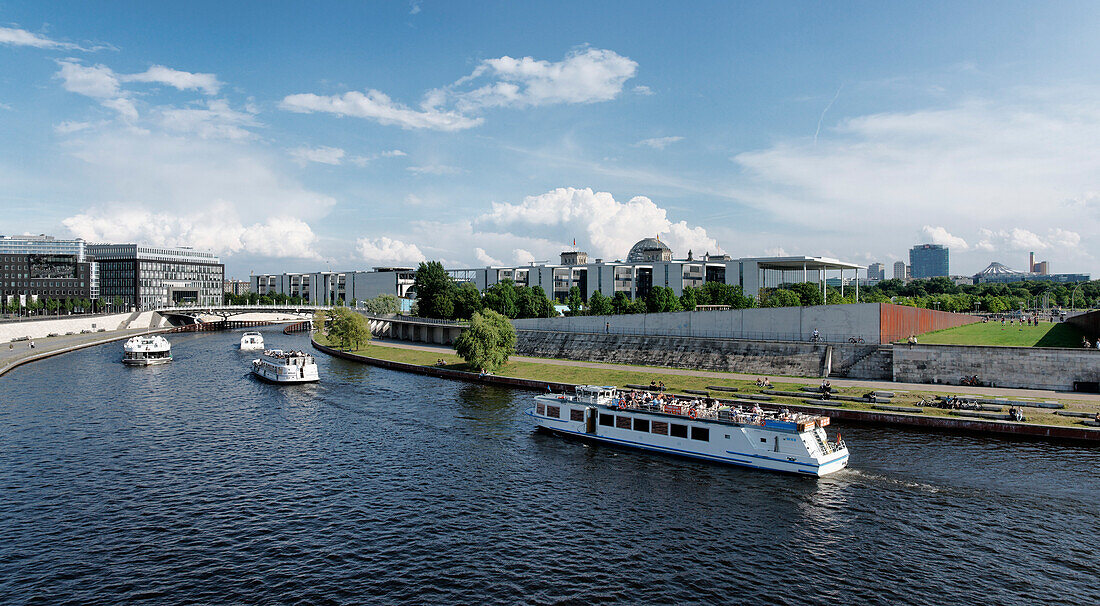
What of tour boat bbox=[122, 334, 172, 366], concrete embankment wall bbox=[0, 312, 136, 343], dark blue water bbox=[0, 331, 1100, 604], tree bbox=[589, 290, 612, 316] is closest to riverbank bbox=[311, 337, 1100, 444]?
dark blue water bbox=[0, 331, 1100, 604]

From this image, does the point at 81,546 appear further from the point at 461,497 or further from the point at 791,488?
the point at 791,488

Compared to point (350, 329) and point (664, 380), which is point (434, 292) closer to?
point (350, 329)

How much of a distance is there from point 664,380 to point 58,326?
520 ft

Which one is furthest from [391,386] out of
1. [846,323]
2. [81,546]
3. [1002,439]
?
A: [1002,439]

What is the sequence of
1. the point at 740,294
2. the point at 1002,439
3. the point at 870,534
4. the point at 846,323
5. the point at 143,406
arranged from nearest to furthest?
the point at 870,534 → the point at 1002,439 → the point at 143,406 → the point at 846,323 → the point at 740,294

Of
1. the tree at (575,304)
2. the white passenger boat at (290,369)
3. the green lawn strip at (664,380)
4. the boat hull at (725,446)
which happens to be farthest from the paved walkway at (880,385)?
the tree at (575,304)

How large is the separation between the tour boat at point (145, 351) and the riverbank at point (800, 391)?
3969 centimetres

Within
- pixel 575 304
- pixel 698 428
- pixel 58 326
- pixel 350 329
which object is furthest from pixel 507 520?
pixel 58 326

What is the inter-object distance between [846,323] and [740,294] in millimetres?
72436

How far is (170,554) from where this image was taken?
29.8 metres

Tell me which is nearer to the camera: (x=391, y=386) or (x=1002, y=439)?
(x=1002, y=439)

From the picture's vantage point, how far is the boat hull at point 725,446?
42.5 meters

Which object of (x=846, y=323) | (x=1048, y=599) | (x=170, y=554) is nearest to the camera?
(x=1048, y=599)

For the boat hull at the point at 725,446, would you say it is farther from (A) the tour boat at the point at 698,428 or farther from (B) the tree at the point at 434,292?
(B) the tree at the point at 434,292
